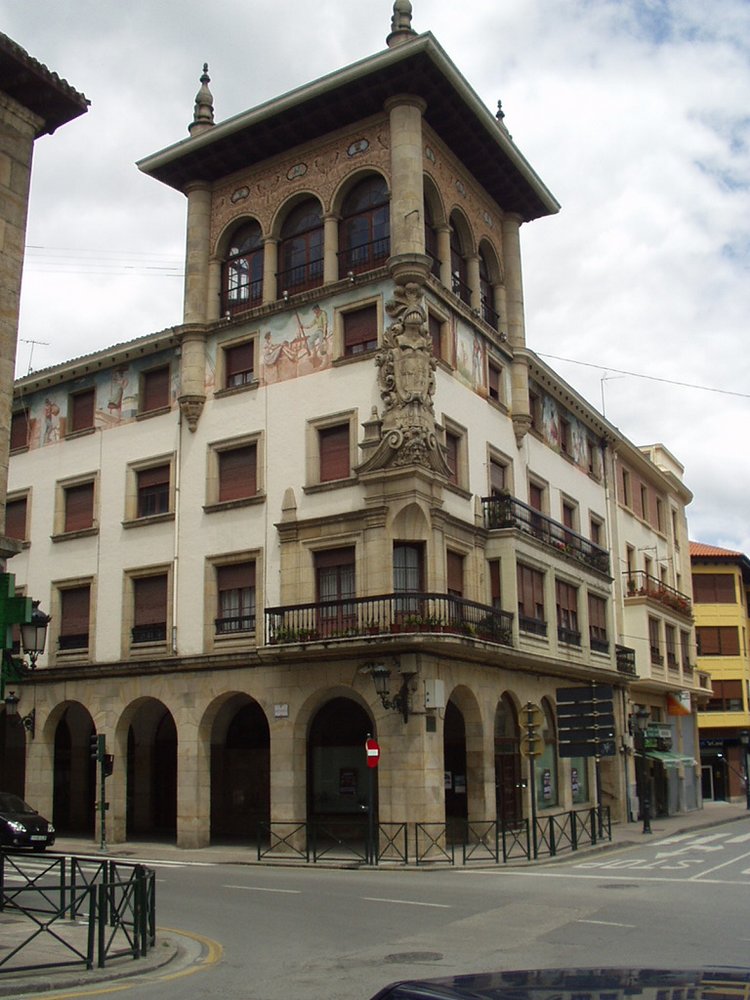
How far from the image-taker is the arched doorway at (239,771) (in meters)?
29.8

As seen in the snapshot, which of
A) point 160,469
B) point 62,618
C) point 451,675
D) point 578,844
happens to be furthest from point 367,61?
point 578,844

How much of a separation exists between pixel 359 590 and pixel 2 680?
13.7 metres

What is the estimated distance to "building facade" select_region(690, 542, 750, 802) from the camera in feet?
188

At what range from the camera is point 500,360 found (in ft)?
107

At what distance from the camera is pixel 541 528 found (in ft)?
107

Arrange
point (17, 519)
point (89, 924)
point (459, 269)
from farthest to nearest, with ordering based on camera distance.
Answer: point (17, 519) < point (459, 269) < point (89, 924)

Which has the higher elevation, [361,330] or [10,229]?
[361,330]

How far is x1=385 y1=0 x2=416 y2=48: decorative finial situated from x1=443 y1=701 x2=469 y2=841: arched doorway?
60.6ft

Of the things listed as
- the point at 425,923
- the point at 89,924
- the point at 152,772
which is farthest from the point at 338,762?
the point at 89,924

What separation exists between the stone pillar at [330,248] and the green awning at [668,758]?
68.1 feet

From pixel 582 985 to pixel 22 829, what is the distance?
924 inches

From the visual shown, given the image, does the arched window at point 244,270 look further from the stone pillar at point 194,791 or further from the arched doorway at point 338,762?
the stone pillar at point 194,791

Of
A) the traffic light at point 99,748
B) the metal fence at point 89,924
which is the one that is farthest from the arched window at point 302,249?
the metal fence at point 89,924

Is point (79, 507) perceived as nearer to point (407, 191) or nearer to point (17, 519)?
point (17, 519)
